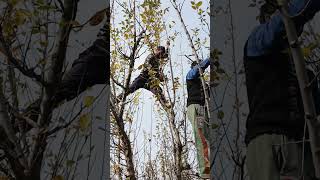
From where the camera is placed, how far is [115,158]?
7.05m

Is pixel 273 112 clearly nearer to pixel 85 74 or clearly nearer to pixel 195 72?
pixel 85 74

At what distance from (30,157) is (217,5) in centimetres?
266

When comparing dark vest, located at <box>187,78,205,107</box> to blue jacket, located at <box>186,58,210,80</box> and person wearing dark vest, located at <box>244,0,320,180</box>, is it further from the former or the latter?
person wearing dark vest, located at <box>244,0,320,180</box>

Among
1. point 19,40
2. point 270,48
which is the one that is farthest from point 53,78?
point 270,48

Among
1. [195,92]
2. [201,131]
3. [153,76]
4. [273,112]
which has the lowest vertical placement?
[273,112]

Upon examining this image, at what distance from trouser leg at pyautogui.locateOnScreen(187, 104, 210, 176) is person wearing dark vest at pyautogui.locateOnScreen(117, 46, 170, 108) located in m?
1.29

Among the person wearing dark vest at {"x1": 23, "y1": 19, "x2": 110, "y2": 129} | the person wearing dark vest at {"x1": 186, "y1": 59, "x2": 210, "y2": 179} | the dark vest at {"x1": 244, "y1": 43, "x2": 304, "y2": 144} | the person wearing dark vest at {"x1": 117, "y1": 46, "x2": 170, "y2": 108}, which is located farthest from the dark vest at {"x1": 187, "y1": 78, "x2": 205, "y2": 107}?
the dark vest at {"x1": 244, "y1": 43, "x2": 304, "y2": 144}

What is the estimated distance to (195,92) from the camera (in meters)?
5.39

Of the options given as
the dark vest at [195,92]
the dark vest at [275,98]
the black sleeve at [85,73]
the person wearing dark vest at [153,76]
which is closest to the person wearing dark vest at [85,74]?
the black sleeve at [85,73]

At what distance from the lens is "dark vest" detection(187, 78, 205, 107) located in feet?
17.4

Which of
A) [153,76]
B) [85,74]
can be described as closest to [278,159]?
[85,74]

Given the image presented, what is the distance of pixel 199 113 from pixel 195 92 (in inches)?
11.1

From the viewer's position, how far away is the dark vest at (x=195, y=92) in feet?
17.4

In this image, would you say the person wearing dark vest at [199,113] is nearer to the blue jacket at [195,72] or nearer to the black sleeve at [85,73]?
the blue jacket at [195,72]
